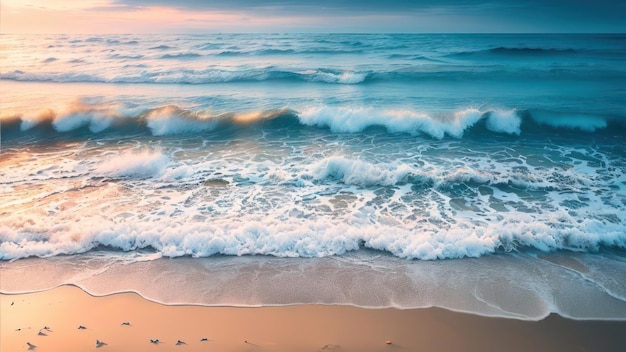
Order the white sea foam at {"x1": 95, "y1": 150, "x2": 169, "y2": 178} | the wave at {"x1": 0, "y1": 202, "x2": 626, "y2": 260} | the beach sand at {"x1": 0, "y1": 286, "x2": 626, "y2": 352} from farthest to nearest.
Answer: the white sea foam at {"x1": 95, "y1": 150, "x2": 169, "y2": 178} < the wave at {"x1": 0, "y1": 202, "x2": 626, "y2": 260} < the beach sand at {"x1": 0, "y1": 286, "x2": 626, "y2": 352}

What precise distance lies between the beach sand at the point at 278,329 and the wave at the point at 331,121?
338 inches

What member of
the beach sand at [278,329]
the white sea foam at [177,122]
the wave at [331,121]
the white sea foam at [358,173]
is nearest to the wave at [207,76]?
the wave at [331,121]

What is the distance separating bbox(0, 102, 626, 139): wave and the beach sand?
8580mm

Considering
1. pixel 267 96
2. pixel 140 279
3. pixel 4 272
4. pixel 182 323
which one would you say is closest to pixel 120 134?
pixel 267 96

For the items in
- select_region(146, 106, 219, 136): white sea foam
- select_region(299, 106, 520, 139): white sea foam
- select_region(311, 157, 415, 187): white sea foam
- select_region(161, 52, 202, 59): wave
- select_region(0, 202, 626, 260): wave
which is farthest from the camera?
select_region(161, 52, 202, 59): wave

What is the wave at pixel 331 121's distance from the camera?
43.1ft

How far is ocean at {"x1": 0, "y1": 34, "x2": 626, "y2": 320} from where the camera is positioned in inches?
219

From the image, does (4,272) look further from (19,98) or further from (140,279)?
(19,98)

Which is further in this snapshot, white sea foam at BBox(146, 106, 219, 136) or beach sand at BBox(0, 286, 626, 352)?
white sea foam at BBox(146, 106, 219, 136)

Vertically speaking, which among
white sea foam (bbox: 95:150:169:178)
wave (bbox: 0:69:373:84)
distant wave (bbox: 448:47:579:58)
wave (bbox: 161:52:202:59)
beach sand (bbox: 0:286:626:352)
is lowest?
beach sand (bbox: 0:286:626:352)

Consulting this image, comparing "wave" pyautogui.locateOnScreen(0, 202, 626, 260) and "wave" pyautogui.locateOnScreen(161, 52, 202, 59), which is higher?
"wave" pyautogui.locateOnScreen(161, 52, 202, 59)

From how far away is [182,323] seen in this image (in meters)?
4.79

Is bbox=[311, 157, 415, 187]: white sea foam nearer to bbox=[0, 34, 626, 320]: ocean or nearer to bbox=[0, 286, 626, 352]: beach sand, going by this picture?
bbox=[0, 34, 626, 320]: ocean

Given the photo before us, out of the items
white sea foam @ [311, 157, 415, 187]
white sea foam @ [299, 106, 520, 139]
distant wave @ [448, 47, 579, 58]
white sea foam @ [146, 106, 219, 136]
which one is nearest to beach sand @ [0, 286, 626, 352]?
white sea foam @ [311, 157, 415, 187]
